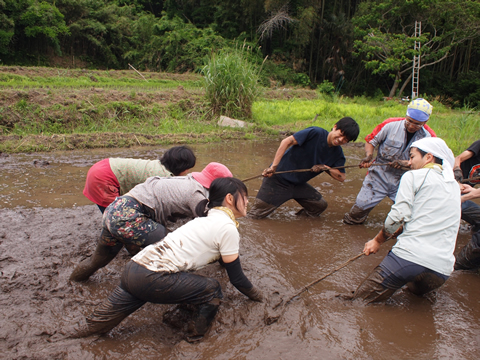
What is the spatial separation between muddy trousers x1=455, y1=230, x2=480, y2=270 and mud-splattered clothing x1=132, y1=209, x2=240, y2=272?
250 centimetres

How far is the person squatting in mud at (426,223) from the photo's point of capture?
8.36ft

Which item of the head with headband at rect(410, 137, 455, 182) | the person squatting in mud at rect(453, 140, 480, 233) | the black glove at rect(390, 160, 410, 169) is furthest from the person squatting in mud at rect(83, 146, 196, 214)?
the person squatting in mud at rect(453, 140, 480, 233)

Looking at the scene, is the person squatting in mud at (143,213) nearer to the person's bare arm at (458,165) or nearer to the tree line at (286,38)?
the person's bare arm at (458,165)

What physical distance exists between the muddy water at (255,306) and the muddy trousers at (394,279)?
13cm

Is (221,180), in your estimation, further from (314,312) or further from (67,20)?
Result: (67,20)

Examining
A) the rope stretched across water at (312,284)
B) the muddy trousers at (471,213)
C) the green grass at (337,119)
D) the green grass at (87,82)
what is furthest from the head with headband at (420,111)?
the green grass at (87,82)

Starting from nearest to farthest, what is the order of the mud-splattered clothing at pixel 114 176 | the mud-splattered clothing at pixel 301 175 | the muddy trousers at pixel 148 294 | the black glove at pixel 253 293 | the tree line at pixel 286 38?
the muddy trousers at pixel 148 294, the black glove at pixel 253 293, the mud-splattered clothing at pixel 114 176, the mud-splattered clothing at pixel 301 175, the tree line at pixel 286 38

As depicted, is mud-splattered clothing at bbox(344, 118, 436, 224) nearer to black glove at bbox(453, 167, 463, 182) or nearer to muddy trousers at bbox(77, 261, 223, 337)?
black glove at bbox(453, 167, 463, 182)

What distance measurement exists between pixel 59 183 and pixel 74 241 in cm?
215

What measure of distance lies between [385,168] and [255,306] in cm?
263

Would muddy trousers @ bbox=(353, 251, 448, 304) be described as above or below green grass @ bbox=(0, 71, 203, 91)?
below

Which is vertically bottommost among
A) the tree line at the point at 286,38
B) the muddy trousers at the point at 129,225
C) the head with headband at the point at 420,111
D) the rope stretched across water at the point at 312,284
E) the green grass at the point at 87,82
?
the rope stretched across water at the point at 312,284

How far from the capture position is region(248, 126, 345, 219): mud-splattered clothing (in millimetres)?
4121

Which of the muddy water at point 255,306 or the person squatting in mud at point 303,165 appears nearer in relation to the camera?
the muddy water at point 255,306
